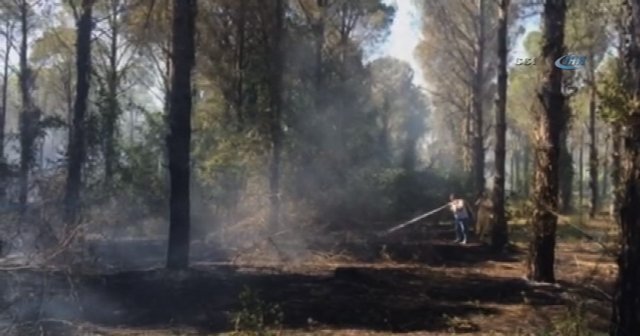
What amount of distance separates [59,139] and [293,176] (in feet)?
29.0

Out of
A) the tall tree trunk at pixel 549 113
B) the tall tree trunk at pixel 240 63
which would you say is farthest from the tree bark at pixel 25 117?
the tall tree trunk at pixel 549 113

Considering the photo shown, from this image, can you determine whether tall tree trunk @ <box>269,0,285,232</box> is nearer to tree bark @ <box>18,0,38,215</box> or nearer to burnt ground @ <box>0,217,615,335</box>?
burnt ground @ <box>0,217,615,335</box>

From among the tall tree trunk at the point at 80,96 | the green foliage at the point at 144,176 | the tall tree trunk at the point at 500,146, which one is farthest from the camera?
the green foliage at the point at 144,176

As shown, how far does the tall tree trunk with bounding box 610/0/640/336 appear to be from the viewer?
7.31 metres

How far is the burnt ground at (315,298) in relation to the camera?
9688mm

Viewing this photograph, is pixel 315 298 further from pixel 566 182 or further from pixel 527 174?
pixel 566 182

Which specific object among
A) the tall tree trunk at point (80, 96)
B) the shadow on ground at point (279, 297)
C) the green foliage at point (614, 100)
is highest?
the tall tree trunk at point (80, 96)

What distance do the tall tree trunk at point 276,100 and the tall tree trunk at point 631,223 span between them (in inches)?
649

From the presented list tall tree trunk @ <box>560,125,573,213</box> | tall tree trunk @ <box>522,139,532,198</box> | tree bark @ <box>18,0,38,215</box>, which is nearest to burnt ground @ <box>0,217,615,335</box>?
tree bark @ <box>18,0,38,215</box>

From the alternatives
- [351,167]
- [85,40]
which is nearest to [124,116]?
→ [85,40]

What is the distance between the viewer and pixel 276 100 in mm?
25703

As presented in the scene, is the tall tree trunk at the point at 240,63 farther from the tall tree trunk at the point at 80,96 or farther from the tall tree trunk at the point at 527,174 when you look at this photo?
the tall tree trunk at the point at 527,174

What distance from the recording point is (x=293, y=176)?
26.8 meters

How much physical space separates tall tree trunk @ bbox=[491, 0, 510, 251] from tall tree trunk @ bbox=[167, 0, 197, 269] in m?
9.17
